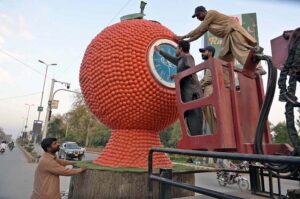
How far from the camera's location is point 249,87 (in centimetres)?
243

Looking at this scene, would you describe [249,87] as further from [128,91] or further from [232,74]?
[128,91]

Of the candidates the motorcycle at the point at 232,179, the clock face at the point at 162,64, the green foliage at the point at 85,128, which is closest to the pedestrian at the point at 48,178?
the clock face at the point at 162,64

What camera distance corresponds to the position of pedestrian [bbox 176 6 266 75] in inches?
102

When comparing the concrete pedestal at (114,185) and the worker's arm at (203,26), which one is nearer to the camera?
the worker's arm at (203,26)

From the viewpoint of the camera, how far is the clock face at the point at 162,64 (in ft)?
13.3

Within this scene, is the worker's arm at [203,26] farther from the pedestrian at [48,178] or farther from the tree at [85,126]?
the tree at [85,126]

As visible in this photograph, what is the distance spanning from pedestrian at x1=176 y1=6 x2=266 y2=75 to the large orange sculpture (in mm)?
1032

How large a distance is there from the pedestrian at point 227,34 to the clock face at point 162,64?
887mm

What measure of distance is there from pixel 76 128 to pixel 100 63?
39.6m

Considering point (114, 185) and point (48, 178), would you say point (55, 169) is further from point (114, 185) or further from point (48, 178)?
point (114, 185)

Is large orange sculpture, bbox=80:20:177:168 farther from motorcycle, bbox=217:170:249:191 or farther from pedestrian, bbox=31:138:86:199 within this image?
motorcycle, bbox=217:170:249:191

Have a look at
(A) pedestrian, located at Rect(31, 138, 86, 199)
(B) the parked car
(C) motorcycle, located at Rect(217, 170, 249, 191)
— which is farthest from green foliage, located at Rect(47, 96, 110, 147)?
(A) pedestrian, located at Rect(31, 138, 86, 199)

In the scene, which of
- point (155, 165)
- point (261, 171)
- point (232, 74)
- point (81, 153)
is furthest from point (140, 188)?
point (81, 153)

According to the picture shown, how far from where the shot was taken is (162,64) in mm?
4137
